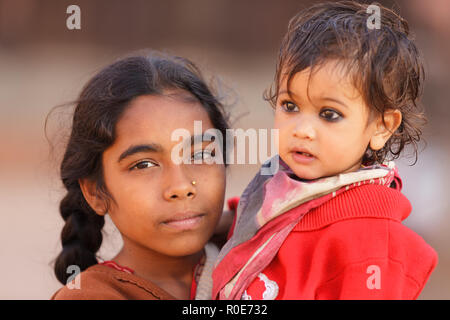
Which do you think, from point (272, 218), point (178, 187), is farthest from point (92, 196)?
point (272, 218)

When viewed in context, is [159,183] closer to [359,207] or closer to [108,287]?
[108,287]

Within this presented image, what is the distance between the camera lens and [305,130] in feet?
4.69

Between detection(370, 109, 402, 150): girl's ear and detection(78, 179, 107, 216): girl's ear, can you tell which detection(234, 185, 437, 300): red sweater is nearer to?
detection(370, 109, 402, 150): girl's ear

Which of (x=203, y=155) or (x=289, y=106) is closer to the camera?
(x=289, y=106)

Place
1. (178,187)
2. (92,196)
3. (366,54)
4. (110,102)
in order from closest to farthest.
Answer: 1. (366,54)
2. (178,187)
3. (110,102)
4. (92,196)

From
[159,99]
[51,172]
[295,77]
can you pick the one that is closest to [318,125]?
[295,77]

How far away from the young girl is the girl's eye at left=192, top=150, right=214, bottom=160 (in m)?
0.24

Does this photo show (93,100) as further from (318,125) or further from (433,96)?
(433,96)

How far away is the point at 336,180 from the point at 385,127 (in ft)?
0.69

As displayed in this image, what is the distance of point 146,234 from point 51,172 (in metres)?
Result: 0.89

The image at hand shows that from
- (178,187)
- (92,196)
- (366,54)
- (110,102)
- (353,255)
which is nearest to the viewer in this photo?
(353,255)

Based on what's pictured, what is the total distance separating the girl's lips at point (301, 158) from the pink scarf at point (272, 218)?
2.1 inches

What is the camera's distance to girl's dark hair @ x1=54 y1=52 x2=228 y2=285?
5.63ft

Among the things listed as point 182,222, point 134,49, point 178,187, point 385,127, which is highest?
point 134,49
